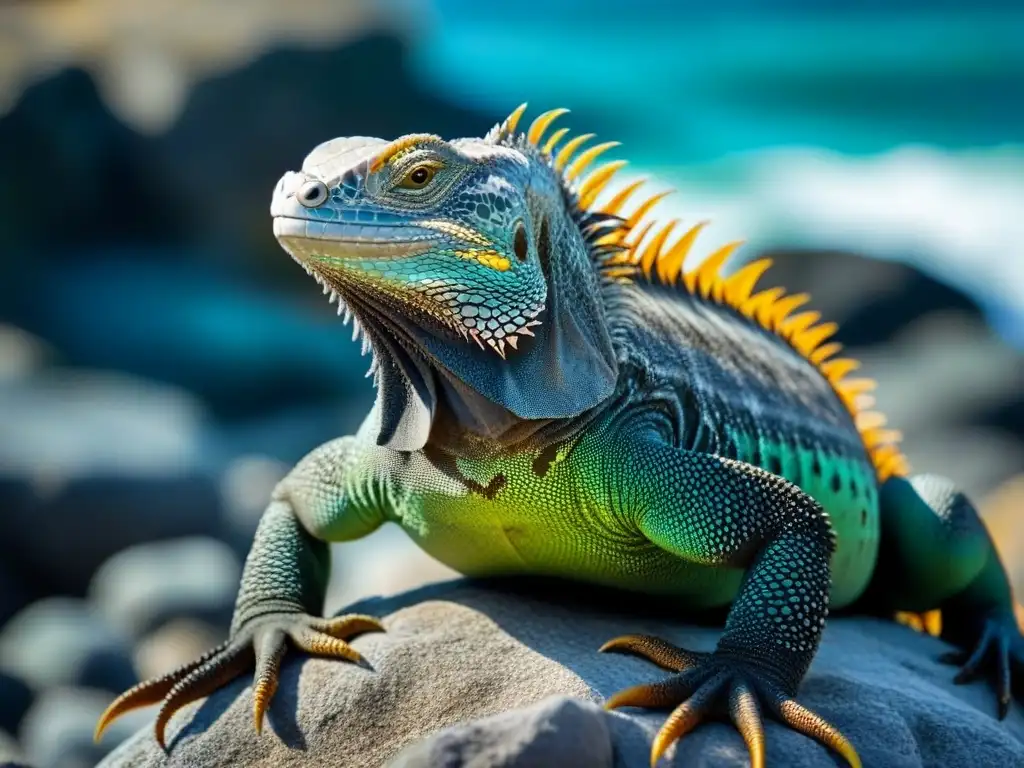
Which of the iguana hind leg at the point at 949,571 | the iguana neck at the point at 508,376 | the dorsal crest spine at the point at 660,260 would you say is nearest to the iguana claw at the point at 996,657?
the iguana hind leg at the point at 949,571

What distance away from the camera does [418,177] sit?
3.60 meters

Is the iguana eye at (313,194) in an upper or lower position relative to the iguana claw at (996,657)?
upper

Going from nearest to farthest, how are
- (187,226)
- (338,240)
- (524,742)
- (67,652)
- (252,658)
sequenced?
1. (524,742)
2. (338,240)
3. (252,658)
4. (67,652)
5. (187,226)

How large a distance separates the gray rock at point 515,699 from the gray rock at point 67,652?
4094mm

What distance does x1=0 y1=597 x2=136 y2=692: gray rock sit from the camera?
813 cm

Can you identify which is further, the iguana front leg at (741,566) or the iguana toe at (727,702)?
the iguana front leg at (741,566)

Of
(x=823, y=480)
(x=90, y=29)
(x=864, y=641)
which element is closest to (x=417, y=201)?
(x=823, y=480)

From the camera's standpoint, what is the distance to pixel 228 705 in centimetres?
410

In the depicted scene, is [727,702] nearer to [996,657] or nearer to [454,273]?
[454,273]

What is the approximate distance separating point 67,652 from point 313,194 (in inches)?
231

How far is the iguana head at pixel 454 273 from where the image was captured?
3.48 meters

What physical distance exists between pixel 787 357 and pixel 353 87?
15.6 m

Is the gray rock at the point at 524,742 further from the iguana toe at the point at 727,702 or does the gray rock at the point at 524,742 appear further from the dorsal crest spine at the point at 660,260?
the dorsal crest spine at the point at 660,260

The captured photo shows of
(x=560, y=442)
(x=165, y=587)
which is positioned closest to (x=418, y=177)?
(x=560, y=442)
